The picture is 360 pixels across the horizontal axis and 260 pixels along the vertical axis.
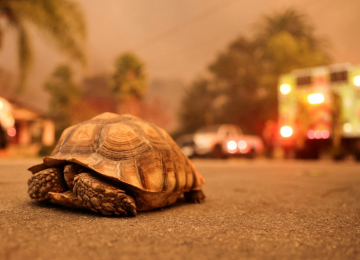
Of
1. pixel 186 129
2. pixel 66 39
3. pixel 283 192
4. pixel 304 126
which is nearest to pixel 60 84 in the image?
pixel 186 129

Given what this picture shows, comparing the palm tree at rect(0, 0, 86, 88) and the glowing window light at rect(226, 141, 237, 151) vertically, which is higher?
the palm tree at rect(0, 0, 86, 88)

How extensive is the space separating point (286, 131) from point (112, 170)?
432 inches

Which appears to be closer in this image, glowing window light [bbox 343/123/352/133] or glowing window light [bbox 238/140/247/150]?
glowing window light [bbox 343/123/352/133]

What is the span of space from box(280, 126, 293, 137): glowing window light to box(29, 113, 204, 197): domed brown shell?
998 centimetres

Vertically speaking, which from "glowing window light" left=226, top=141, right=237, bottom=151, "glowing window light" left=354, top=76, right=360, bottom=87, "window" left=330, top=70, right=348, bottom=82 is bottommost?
"glowing window light" left=226, top=141, right=237, bottom=151

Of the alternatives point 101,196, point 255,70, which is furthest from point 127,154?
point 255,70

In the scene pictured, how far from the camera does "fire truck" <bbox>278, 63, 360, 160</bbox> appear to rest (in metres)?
11.8

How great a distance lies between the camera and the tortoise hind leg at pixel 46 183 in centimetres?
284

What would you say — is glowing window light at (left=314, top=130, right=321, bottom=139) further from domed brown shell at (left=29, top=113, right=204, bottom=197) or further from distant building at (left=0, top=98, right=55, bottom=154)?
distant building at (left=0, top=98, right=55, bottom=154)

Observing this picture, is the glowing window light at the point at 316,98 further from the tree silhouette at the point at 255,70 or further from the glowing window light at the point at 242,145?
the tree silhouette at the point at 255,70

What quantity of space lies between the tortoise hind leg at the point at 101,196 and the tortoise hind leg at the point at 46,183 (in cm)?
34

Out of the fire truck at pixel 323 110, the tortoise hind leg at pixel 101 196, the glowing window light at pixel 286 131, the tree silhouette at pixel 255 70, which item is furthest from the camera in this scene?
the tree silhouette at pixel 255 70

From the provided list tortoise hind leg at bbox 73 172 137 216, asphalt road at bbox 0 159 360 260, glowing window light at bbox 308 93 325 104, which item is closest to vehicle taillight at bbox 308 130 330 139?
glowing window light at bbox 308 93 325 104

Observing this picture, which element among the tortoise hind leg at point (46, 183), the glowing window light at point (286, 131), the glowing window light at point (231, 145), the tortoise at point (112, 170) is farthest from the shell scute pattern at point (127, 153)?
the glowing window light at point (231, 145)
